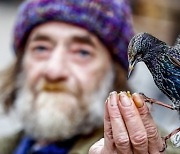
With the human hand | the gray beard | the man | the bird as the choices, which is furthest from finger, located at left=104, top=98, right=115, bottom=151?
the gray beard

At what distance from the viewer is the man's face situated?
3.15m

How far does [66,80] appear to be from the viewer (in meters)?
3.14

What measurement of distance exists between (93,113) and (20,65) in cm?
58

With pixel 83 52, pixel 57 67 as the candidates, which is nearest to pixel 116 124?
pixel 57 67

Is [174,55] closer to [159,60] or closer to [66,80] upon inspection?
[159,60]

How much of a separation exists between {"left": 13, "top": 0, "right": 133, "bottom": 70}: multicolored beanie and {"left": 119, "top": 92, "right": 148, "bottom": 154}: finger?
1.38 metres

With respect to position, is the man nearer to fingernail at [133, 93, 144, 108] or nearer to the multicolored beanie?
the multicolored beanie

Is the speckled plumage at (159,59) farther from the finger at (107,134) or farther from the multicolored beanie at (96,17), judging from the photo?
the multicolored beanie at (96,17)

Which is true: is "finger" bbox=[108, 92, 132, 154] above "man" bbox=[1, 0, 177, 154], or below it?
below

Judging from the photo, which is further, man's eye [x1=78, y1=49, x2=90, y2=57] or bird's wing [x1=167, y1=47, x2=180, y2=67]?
man's eye [x1=78, y1=49, x2=90, y2=57]

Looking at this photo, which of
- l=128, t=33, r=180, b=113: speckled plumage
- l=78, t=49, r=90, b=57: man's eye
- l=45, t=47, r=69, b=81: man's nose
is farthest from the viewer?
l=78, t=49, r=90, b=57: man's eye

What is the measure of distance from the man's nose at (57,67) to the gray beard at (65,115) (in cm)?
10

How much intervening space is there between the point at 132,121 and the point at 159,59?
163 mm

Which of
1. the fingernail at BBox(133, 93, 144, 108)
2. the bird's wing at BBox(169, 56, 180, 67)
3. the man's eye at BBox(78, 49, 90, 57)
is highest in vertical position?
the man's eye at BBox(78, 49, 90, 57)
